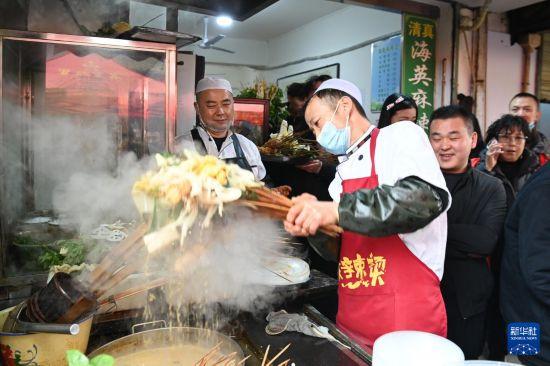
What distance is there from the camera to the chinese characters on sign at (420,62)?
221 inches

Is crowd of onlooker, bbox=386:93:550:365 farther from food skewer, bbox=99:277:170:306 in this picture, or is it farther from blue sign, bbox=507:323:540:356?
food skewer, bbox=99:277:170:306

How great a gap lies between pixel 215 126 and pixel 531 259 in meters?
2.84

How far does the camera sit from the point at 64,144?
10.6ft

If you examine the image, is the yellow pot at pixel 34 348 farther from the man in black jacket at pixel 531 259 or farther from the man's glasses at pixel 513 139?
the man's glasses at pixel 513 139

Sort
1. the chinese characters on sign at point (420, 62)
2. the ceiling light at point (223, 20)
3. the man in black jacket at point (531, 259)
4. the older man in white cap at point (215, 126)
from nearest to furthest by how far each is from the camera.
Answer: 1. the man in black jacket at point (531, 259)
2. the ceiling light at point (223, 20)
3. the older man in white cap at point (215, 126)
4. the chinese characters on sign at point (420, 62)

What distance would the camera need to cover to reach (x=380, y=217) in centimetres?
172

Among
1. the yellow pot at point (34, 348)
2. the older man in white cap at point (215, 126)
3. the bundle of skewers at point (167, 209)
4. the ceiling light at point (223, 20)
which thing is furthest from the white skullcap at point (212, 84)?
the yellow pot at point (34, 348)

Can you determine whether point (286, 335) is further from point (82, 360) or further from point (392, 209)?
point (82, 360)

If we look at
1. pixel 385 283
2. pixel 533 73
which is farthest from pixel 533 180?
pixel 533 73

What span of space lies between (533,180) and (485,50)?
4.87 meters

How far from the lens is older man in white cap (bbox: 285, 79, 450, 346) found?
1.75 m

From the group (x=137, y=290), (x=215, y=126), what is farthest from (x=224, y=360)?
(x=215, y=126)

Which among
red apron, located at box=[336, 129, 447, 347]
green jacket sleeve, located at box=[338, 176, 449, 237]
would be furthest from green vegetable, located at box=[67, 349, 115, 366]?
red apron, located at box=[336, 129, 447, 347]

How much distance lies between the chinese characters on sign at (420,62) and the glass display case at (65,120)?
367 cm
